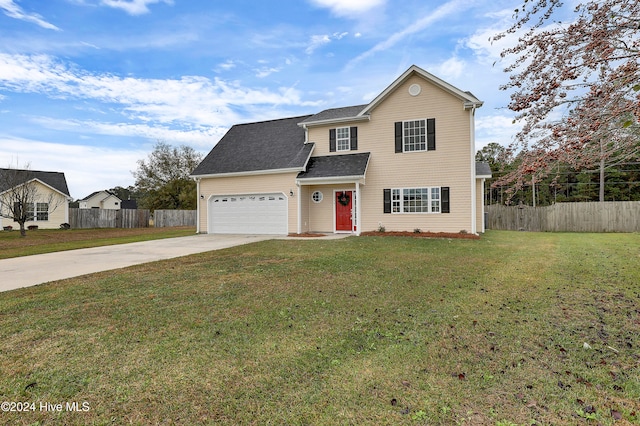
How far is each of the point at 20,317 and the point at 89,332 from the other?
1350mm

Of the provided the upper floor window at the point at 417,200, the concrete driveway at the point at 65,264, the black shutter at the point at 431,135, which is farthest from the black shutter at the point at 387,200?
the concrete driveway at the point at 65,264

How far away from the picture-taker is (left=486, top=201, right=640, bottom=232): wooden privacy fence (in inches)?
706

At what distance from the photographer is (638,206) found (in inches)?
692

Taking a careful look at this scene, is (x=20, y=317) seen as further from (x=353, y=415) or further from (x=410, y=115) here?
(x=410, y=115)

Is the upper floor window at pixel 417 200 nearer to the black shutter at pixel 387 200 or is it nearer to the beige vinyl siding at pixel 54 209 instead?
the black shutter at pixel 387 200

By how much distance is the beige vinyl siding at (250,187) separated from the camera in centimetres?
1581

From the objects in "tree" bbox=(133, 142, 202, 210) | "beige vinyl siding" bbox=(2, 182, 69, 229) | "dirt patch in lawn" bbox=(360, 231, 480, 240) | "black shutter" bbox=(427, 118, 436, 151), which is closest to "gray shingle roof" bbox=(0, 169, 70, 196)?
"beige vinyl siding" bbox=(2, 182, 69, 229)

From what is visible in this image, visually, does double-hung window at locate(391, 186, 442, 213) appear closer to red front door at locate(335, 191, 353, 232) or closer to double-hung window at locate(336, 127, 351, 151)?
red front door at locate(335, 191, 353, 232)

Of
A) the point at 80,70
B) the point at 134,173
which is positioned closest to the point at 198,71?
the point at 80,70

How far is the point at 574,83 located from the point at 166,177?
40493mm

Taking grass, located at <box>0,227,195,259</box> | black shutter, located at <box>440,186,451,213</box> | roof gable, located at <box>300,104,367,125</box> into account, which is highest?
roof gable, located at <box>300,104,367,125</box>

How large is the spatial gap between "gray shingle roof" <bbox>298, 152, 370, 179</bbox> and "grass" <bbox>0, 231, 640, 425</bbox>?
887 centimetres

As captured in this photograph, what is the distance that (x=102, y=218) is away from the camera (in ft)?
92.1

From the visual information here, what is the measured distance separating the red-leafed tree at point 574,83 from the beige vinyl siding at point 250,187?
39.4 feet
